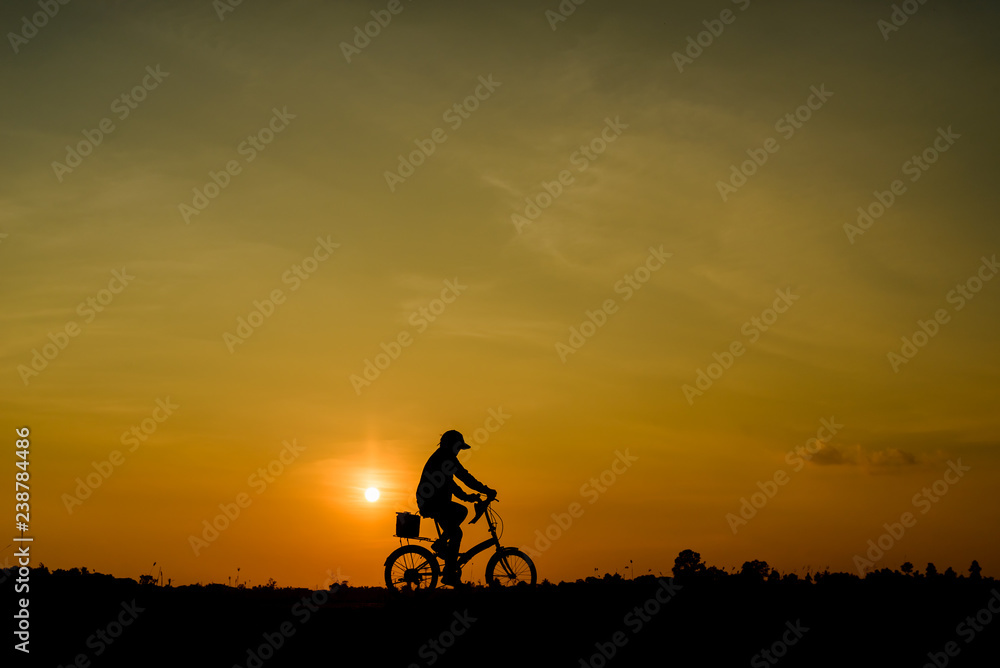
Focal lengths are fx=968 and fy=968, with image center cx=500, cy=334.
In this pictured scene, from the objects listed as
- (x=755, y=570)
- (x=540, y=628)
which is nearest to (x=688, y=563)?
(x=755, y=570)

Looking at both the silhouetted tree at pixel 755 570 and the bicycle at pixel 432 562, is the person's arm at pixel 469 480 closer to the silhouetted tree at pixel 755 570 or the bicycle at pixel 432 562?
the bicycle at pixel 432 562

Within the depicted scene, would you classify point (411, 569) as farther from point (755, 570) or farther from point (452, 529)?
point (755, 570)

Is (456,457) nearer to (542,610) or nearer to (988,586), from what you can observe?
(542,610)

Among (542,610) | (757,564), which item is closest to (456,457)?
(542,610)

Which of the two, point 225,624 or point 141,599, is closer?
point 225,624

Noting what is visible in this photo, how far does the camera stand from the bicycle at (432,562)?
17.5 metres

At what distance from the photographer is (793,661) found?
12.5 m

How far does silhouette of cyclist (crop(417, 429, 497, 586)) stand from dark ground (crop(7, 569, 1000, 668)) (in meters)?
1.33

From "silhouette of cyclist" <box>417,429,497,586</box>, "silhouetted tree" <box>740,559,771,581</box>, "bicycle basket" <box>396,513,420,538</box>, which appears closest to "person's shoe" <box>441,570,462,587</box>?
"silhouette of cyclist" <box>417,429,497,586</box>

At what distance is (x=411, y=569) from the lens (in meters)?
17.8

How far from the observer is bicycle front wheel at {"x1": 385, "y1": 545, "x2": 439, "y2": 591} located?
58.0 feet

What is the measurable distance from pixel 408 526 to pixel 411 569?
0.80m

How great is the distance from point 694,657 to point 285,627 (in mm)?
5669

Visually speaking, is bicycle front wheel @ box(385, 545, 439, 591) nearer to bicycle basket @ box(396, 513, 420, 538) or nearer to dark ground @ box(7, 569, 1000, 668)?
bicycle basket @ box(396, 513, 420, 538)
